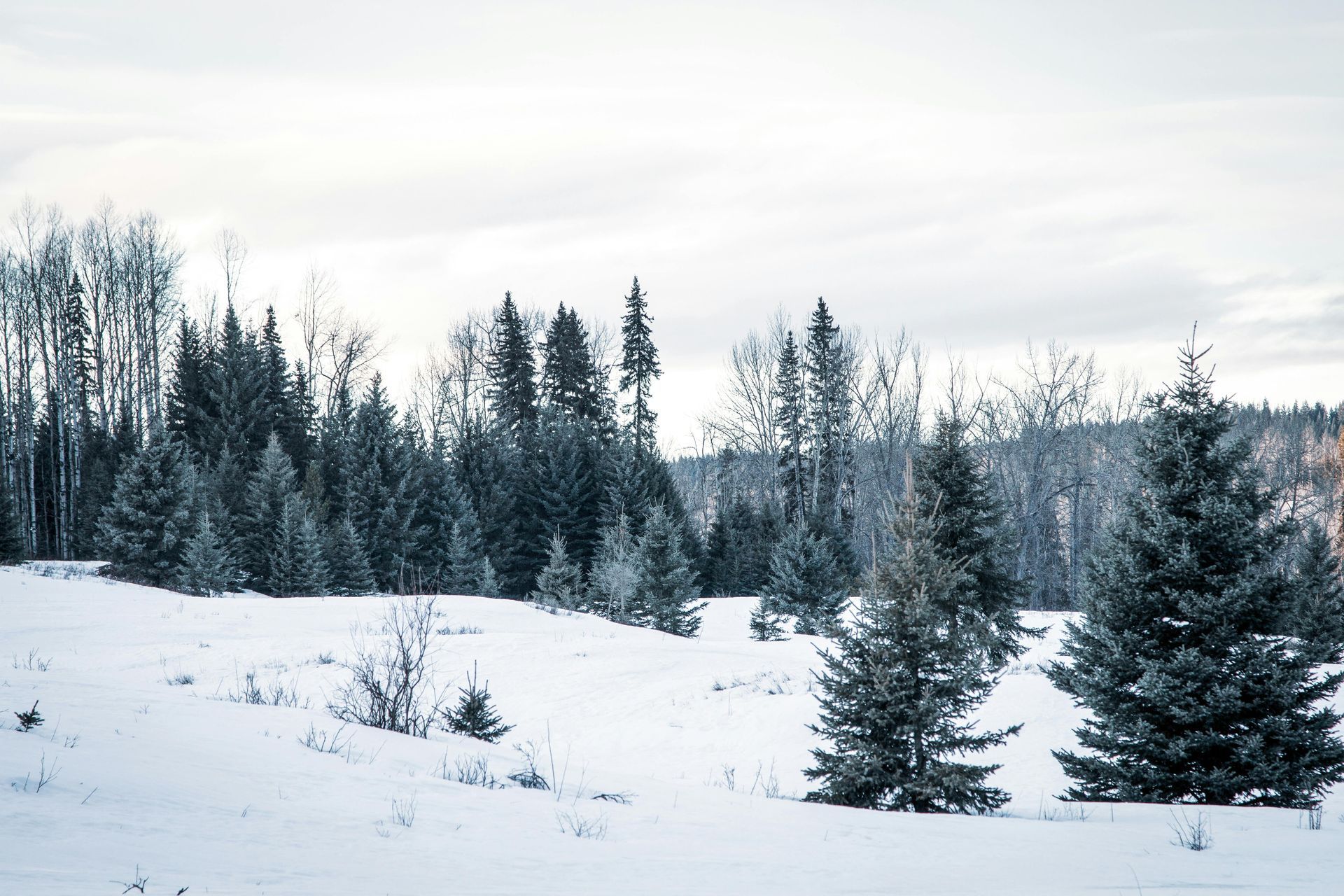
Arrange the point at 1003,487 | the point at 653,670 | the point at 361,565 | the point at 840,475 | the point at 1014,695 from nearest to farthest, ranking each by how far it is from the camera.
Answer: the point at 1014,695, the point at 653,670, the point at 361,565, the point at 1003,487, the point at 840,475

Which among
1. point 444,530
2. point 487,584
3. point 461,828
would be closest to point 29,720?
point 461,828

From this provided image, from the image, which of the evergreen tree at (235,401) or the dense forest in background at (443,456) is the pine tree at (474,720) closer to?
the dense forest in background at (443,456)

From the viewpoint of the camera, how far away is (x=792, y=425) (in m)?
53.8

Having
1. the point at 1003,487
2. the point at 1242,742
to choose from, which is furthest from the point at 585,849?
the point at 1003,487

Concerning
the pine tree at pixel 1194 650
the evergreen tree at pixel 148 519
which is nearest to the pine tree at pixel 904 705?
the pine tree at pixel 1194 650

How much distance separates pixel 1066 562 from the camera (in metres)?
55.1

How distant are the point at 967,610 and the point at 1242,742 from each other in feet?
25.1

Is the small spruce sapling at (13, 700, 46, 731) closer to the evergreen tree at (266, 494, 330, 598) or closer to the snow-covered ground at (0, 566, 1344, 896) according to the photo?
the snow-covered ground at (0, 566, 1344, 896)

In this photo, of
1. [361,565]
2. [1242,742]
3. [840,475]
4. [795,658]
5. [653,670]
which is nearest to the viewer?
[1242,742]

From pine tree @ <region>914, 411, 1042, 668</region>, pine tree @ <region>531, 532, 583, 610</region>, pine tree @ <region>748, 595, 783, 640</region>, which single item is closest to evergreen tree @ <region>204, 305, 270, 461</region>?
pine tree @ <region>531, 532, 583, 610</region>

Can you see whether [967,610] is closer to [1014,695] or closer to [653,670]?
[1014,695]

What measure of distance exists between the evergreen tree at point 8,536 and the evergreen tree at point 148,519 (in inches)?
121

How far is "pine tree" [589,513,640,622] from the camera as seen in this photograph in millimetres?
27516

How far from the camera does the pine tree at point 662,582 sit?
86.9 feet
